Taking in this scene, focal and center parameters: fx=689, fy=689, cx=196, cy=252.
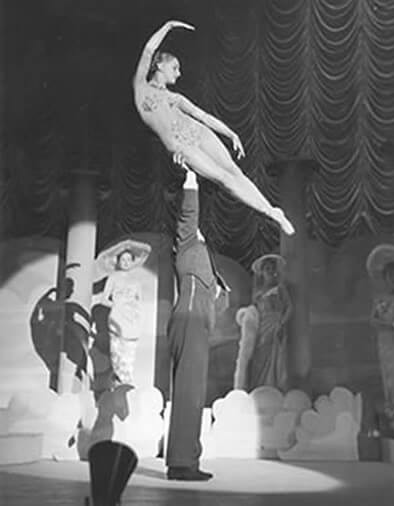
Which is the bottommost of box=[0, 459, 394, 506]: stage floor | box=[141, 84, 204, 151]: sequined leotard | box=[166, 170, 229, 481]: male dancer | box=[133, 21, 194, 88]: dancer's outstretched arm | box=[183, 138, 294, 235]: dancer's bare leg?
box=[0, 459, 394, 506]: stage floor

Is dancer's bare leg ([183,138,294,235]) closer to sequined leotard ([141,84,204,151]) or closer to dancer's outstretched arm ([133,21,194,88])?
sequined leotard ([141,84,204,151])

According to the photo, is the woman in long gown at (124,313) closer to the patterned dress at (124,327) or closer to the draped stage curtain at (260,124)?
the patterned dress at (124,327)

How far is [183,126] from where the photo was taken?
3.16m

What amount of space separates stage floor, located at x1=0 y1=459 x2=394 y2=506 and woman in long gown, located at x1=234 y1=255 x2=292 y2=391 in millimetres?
454

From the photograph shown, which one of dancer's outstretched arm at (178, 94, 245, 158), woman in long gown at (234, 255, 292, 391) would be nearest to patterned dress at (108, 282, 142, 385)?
woman in long gown at (234, 255, 292, 391)

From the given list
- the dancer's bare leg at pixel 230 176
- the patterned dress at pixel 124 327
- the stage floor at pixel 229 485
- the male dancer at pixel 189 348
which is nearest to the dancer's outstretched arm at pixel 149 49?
the dancer's bare leg at pixel 230 176

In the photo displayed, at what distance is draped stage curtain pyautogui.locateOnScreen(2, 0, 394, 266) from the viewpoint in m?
3.11

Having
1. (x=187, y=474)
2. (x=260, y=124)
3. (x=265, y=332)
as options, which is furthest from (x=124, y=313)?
(x=260, y=124)

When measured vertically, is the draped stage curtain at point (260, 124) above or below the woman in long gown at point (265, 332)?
above

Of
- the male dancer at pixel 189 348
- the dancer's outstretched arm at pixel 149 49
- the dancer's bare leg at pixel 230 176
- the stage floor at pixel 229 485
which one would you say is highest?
the dancer's outstretched arm at pixel 149 49

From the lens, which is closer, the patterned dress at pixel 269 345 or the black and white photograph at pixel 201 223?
the black and white photograph at pixel 201 223

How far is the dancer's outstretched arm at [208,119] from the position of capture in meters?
3.17

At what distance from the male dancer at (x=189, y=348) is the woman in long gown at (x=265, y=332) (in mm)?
314

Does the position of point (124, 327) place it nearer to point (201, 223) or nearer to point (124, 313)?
point (124, 313)
